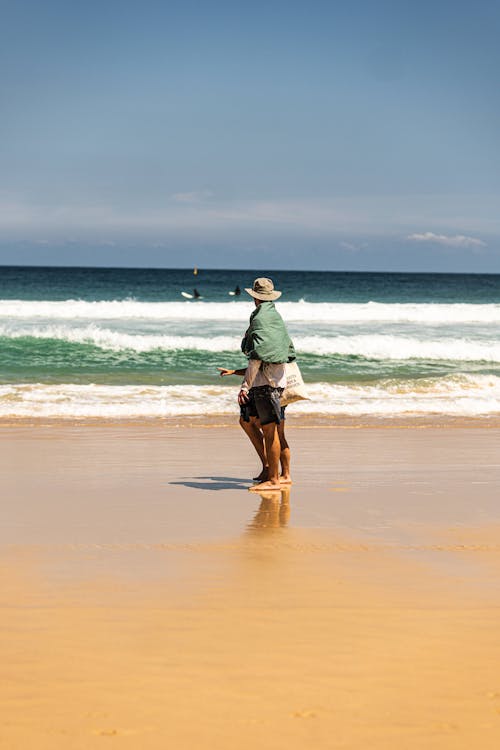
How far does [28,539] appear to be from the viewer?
223 inches

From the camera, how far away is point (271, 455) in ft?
23.7

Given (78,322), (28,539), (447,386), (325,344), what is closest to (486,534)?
(28,539)

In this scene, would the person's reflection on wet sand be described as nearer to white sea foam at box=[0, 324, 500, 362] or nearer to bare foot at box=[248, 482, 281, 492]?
bare foot at box=[248, 482, 281, 492]

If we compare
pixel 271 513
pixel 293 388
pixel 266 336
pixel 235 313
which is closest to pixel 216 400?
pixel 293 388

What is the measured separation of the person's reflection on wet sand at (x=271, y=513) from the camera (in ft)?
20.0

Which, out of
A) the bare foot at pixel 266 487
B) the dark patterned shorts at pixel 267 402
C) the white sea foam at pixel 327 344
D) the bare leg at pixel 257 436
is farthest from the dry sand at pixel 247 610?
the white sea foam at pixel 327 344

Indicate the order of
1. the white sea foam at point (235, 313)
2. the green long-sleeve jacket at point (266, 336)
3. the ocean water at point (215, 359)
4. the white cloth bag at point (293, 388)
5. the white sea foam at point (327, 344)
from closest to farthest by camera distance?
the green long-sleeve jacket at point (266, 336) < the white cloth bag at point (293, 388) < the ocean water at point (215, 359) < the white sea foam at point (327, 344) < the white sea foam at point (235, 313)

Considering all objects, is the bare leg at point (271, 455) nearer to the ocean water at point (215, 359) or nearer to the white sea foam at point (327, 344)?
the ocean water at point (215, 359)

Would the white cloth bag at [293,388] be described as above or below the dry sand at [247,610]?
above

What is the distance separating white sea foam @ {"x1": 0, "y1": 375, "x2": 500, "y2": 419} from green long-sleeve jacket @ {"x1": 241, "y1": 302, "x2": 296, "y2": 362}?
4.96 meters

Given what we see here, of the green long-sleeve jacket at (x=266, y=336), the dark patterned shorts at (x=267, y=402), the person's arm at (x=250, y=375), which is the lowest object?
the dark patterned shorts at (x=267, y=402)

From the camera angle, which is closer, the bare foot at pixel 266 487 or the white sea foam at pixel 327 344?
the bare foot at pixel 266 487

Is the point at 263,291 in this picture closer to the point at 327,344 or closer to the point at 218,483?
the point at 218,483

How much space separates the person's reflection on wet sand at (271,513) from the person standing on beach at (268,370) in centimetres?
13
